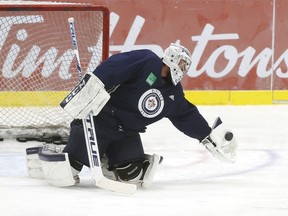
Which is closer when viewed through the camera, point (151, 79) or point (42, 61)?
point (151, 79)

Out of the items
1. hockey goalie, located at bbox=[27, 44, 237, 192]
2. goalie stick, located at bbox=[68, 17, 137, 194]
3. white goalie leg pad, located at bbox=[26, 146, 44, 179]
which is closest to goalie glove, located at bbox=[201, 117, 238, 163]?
hockey goalie, located at bbox=[27, 44, 237, 192]

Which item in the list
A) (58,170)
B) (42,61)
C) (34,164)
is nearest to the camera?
(58,170)

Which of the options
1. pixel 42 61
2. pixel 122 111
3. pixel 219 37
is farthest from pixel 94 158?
pixel 219 37

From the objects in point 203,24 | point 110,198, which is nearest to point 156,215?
point 110,198

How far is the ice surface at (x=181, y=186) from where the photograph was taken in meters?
3.35

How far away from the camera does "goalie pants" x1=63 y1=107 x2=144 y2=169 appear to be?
13.4ft

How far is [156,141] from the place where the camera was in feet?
19.2

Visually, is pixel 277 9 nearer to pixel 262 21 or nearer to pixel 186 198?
pixel 262 21

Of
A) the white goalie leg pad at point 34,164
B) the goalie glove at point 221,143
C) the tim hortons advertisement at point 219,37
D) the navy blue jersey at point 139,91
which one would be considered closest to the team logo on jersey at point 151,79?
the navy blue jersey at point 139,91

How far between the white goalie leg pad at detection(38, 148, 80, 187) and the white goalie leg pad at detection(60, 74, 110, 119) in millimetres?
218

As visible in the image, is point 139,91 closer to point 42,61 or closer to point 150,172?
point 150,172

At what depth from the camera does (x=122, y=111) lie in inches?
160

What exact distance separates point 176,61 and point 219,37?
3826 mm

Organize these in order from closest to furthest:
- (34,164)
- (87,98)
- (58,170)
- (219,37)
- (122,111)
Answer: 1. (87,98)
2. (58,170)
3. (122,111)
4. (34,164)
5. (219,37)
